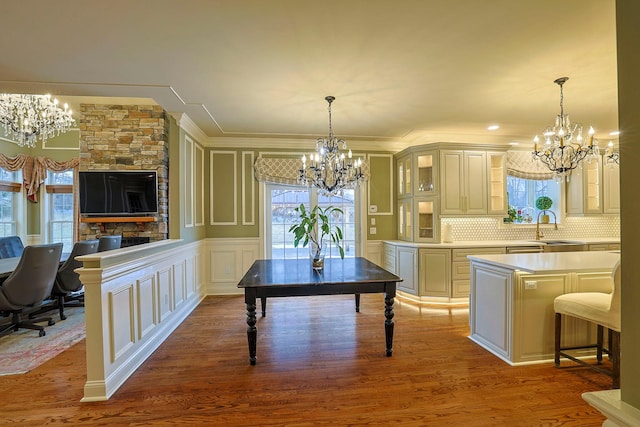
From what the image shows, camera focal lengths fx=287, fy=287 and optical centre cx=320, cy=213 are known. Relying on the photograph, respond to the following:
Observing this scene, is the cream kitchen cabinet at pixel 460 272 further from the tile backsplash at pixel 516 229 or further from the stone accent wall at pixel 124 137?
the stone accent wall at pixel 124 137

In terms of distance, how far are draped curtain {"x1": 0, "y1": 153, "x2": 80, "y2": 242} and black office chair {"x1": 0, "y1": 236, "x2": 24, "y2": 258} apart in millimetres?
1065

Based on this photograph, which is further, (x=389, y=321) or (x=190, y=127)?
(x=190, y=127)

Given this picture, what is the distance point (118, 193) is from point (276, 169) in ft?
7.35

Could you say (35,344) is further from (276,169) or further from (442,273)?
(442,273)

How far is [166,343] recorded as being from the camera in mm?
2988

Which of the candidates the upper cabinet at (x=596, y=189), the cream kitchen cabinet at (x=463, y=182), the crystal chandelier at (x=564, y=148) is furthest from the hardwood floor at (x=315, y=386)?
the upper cabinet at (x=596, y=189)

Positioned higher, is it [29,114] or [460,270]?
[29,114]

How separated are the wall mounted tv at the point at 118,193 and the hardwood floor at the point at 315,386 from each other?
5.62 ft

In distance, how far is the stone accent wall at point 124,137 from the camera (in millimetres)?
3895

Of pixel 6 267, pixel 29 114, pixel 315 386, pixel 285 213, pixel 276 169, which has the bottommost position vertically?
pixel 315 386

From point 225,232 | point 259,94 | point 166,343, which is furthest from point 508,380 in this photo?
point 225,232

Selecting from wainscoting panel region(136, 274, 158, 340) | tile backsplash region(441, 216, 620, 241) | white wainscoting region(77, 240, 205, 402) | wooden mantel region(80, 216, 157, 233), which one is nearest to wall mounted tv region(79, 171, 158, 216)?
wooden mantel region(80, 216, 157, 233)

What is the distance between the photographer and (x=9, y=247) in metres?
4.18

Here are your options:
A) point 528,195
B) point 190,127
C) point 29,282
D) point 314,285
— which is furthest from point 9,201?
point 528,195
